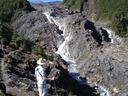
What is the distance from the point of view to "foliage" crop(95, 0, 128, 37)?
286ft

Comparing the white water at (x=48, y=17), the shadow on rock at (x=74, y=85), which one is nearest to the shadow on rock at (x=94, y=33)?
the white water at (x=48, y=17)

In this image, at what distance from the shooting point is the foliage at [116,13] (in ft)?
286

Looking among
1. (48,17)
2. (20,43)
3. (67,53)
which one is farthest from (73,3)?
(20,43)

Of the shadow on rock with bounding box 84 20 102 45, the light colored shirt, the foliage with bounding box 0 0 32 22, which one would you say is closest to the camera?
the light colored shirt

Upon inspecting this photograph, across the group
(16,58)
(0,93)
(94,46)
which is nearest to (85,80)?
(94,46)

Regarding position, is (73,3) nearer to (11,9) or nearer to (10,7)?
(10,7)

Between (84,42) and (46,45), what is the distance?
257 inches

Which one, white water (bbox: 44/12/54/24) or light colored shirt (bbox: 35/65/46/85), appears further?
white water (bbox: 44/12/54/24)

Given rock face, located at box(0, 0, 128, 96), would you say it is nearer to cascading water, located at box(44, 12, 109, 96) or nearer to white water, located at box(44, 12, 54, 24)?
cascading water, located at box(44, 12, 109, 96)

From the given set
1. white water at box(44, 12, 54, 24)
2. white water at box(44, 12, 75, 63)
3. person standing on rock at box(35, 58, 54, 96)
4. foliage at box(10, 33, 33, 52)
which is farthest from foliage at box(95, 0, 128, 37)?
person standing on rock at box(35, 58, 54, 96)

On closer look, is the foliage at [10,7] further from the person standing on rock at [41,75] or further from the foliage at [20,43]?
the person standing on rock at [41,75]

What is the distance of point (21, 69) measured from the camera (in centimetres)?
4819

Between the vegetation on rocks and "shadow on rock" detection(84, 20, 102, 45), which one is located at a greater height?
the vegetation on rocks

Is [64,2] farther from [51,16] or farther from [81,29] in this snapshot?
[81,29]
